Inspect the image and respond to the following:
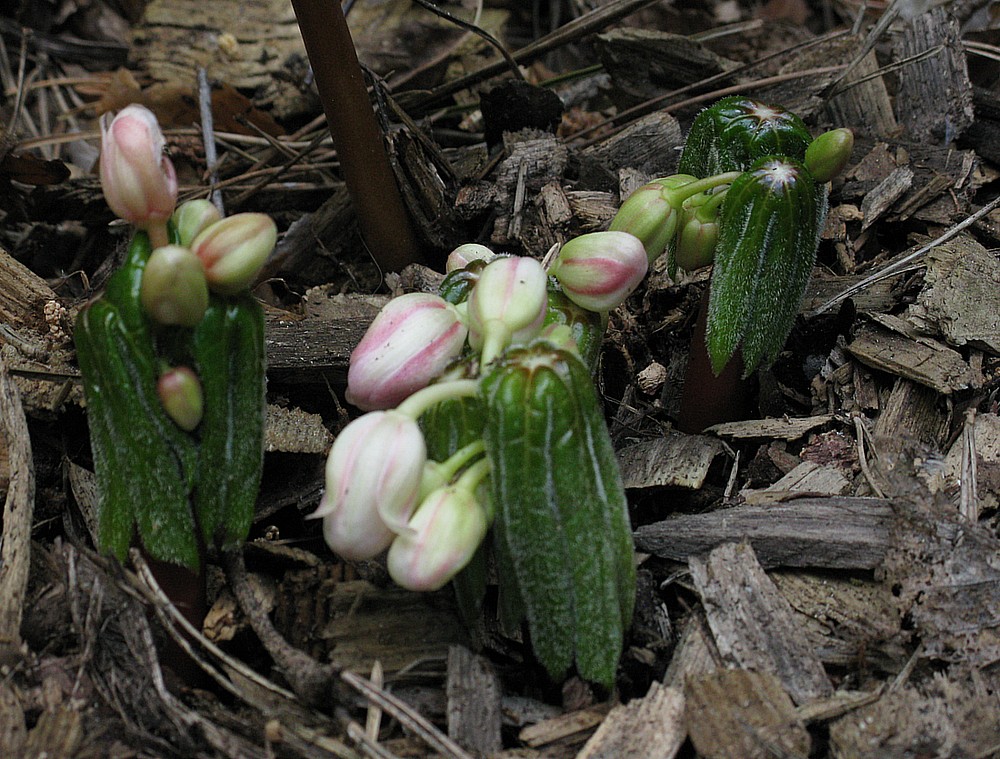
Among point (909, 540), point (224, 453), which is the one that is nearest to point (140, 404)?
point (224, 453)

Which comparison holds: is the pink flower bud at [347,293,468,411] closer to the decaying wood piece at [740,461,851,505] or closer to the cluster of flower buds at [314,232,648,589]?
the cluster of flower buds at [314,232,648,589]

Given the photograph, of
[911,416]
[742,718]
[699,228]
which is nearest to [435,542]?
[742,718]

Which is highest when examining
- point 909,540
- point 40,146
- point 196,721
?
point 40,146

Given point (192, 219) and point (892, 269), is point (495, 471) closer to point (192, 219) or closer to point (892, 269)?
point (192, 219)

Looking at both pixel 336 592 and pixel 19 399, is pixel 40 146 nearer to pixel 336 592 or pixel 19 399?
pixel 19 399

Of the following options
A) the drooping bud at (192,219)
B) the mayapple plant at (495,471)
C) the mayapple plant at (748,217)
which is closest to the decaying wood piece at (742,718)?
the mayapple plant at (495,471)

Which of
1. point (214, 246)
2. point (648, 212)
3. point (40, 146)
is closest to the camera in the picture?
point (214, 246)
